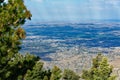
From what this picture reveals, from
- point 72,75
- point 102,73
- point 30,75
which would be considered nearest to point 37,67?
point 30,75

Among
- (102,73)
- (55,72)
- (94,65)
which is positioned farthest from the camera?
(94,65)

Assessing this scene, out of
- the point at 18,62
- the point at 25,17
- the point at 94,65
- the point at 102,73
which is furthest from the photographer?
Result: the point at 94,65

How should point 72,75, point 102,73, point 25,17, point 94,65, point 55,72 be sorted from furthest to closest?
point 72,75 → point 94,65 → point 102,73 → point 55,72 → point 25,17

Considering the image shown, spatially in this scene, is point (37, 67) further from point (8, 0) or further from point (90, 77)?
point (90, 77)

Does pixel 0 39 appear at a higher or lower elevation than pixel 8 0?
lower

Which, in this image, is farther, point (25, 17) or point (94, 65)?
point (94, 65)

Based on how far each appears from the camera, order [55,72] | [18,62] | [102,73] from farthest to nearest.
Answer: [102,73]
[55,72]
[18,62]

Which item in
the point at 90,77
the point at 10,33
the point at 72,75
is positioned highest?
the point at 10,33

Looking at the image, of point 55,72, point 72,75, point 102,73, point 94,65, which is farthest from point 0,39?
point 72,75

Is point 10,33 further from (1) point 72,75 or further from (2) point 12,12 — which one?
(1) point 72,75
